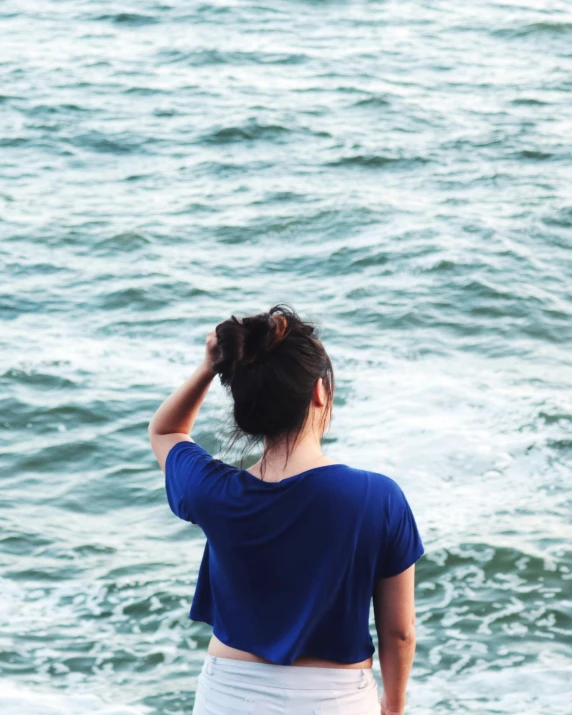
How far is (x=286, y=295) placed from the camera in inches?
427

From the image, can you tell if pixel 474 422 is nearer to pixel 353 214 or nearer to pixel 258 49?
pixel 353 214

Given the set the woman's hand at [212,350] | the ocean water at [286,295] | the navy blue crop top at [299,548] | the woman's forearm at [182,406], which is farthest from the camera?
the ocean water at [286,295]

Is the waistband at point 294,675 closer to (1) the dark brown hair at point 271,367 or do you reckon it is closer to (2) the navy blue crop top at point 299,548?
(2) the navy blue crop top at point 299,548

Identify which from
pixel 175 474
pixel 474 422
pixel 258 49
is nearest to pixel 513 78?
pixel 258 49

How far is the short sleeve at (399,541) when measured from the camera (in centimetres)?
227

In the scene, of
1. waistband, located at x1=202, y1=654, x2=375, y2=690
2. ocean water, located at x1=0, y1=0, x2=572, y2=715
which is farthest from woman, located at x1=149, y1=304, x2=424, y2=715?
ocean water, located at x1=0, y1=0, x2=572, y2=715

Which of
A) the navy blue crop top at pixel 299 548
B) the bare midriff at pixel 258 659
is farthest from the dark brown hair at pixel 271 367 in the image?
the bare midriff at pixel 258 659

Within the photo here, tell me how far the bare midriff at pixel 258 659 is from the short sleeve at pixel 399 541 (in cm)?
23

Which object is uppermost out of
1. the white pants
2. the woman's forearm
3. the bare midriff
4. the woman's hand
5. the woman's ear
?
the woman's hand

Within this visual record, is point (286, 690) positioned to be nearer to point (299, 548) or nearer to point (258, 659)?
point (258, 659)

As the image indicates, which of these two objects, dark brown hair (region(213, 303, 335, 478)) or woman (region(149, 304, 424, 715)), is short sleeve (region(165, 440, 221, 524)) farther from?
dark brown hair (region(213, 303, 335, 478))

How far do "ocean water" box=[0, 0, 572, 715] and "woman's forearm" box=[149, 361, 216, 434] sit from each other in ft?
0.37

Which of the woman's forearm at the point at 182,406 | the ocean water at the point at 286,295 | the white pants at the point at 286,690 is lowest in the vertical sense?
the ocean water at the point at 286,295

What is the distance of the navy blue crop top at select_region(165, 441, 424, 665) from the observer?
225cm
